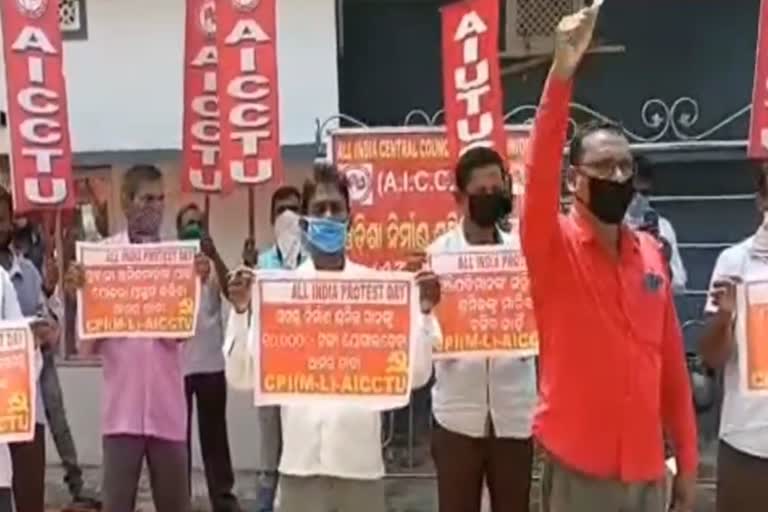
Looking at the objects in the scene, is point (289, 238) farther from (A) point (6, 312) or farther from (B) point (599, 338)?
(B) point (599, 338)

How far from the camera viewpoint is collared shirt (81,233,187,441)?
23.2 ft

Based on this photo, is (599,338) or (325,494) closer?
(599,338)

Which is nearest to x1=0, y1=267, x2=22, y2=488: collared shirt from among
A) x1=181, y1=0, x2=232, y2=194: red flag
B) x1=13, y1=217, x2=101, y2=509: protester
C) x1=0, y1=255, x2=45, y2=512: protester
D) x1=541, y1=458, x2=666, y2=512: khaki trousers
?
x1=0, y1=255, x2=45, y2=512: protester

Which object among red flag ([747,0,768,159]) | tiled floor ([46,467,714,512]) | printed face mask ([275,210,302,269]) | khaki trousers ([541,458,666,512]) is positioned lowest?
tiled floor ([46,467,714,512])

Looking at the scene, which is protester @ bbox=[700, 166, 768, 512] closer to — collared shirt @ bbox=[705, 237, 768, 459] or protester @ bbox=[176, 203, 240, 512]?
collared shirt @ bbox=[705, 237, 768, 459]

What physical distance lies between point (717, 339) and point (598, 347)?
4.51 feet

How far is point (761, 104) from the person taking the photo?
7.75m

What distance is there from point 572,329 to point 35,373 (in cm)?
279

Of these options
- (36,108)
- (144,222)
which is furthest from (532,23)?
(144,222)

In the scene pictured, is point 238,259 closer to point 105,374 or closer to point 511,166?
point 511,166

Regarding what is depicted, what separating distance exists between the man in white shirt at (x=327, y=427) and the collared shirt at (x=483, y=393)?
1.36ft

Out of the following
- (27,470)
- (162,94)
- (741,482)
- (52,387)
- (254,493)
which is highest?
(162,94)

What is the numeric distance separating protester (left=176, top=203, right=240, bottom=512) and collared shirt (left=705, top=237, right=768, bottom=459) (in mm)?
3475

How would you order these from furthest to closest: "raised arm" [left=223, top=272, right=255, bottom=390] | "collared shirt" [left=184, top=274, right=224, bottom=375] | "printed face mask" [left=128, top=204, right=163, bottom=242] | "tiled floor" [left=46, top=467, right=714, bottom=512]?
"tiled floor" [left=46, top=467, right=714, bottom=512] → "collared shirt" [left=184, top=274, right=224, bottom=375] → "printed face mask" [left=128, top=204, right=163, bottom=242] → "raised arm" [left=223, top=272, right=255, bottom=390]
